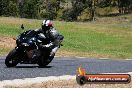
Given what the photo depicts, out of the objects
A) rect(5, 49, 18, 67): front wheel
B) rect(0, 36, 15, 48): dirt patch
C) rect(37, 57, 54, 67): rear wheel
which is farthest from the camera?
rect(0, 36, 15, 48): dirt patch

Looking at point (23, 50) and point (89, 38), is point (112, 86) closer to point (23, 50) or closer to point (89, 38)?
point (23, 50)

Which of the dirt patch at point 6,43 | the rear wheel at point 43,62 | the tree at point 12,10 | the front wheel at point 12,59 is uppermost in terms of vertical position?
the front wheel at point 12,59

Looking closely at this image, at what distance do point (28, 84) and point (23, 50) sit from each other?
14.7 feet

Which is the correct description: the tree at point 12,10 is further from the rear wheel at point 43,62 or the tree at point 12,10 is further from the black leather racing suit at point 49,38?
the black leather racing suit at point 49,38

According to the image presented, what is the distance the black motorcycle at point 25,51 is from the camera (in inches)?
604

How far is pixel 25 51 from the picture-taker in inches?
612

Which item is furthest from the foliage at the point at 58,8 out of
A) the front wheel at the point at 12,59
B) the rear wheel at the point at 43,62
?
the front wheel at the point at 12,59

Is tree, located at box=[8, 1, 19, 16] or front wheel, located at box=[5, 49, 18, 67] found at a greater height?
front wheel, located at box=[5, 49, 18, 67]

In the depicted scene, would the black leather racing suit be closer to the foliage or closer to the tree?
the tree

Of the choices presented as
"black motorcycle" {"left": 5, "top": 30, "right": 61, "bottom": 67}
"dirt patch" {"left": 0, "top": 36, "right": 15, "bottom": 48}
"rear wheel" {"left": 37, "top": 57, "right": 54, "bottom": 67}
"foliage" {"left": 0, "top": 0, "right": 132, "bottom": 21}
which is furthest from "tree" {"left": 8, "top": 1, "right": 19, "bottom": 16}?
"black motorcycle" {"left": 5, "top": 30, "right": 61, "bottom": 67}

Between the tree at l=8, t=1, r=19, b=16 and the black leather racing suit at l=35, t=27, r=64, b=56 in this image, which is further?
the tree at l=8, t=1, r=19, b=16

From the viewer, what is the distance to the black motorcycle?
50.3ft

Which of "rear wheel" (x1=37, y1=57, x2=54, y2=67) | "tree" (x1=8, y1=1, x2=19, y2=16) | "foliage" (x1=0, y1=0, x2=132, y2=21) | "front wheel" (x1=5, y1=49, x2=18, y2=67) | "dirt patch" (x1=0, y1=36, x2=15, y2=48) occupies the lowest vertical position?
"foliage" (x1=0, y1=0, x2=132, y2=21)

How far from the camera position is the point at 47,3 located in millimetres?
126375
